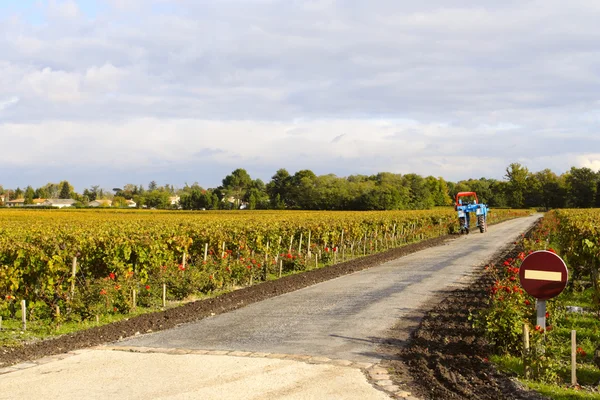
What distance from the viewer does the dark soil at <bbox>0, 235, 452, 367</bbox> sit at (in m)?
9.84

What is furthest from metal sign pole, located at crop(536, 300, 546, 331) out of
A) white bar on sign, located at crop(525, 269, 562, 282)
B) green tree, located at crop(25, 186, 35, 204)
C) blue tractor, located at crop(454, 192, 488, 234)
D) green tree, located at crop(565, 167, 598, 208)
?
green tree, located at crop(25, 186, 35, 204)

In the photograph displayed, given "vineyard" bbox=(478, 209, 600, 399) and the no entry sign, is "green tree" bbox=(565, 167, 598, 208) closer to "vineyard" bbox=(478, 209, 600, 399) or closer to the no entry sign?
"vineyard" bbox=(478, 209, 600, 399)

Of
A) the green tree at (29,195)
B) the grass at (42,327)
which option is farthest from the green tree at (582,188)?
the green tree at (29,195)

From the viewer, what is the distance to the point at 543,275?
7.84 m

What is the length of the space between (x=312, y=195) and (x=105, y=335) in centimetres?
9015

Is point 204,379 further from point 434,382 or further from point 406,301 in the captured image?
point 406,301

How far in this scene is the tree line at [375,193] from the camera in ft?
322

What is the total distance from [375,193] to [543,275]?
87.1 meters

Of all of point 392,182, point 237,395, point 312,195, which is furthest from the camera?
point 392,182

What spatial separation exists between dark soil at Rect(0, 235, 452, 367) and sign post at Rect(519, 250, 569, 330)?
7010 millimetres

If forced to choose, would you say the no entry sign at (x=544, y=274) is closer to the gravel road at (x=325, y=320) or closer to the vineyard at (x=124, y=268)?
the gravel road at (x=325, y=320)

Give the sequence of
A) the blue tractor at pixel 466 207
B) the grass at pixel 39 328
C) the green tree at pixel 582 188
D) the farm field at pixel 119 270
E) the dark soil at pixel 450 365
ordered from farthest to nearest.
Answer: the green tree at pixel 582 188 → the blue tractor at pixel 466 207 → the farm field at pixel 119 270 → the grass at pixel 39 328 → the dark soil at pixel 450 365

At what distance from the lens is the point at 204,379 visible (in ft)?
25.4

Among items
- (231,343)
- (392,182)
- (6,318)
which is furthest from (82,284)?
(392,182)
